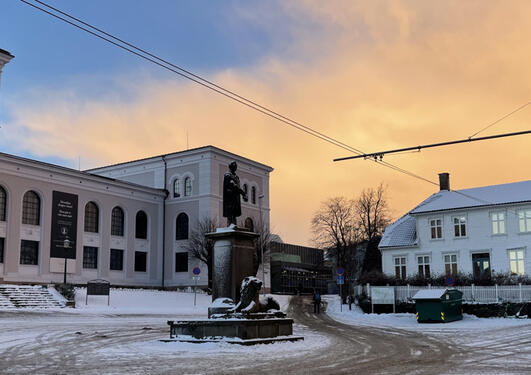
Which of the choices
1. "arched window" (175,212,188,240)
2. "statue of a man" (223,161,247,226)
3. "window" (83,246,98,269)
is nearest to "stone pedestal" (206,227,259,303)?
"statue of a man" (223,161,247,226)

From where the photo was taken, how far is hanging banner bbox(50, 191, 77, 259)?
4709 centimetres

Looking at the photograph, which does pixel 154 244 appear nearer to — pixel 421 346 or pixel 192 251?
pixel 192 251

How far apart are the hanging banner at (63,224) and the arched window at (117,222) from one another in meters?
4.74

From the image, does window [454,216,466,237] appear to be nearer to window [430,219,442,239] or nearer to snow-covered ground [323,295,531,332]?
window [430,219,442,239]

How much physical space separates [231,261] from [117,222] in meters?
38.5

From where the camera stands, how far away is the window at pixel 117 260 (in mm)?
52550

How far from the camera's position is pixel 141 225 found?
56594mm

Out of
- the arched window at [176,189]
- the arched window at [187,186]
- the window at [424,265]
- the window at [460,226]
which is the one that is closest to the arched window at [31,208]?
the arched window at [176,189]

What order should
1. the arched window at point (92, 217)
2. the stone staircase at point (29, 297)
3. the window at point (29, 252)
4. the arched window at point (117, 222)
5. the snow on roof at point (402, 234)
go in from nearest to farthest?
the stone staircase at point (29, 297) < the window at point (29, 252) < the snow on roof at point (402, 234) < the arched window at point (92, 217) < the arched window at point (117, 222)

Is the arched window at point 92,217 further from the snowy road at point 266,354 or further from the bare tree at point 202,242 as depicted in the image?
the snowy road at point 266,354

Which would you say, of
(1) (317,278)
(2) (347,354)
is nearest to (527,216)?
(2) (347,354)

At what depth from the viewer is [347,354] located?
14.6 meters

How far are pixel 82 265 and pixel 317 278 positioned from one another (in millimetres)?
39845

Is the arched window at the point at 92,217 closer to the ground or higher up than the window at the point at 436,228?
higher up
